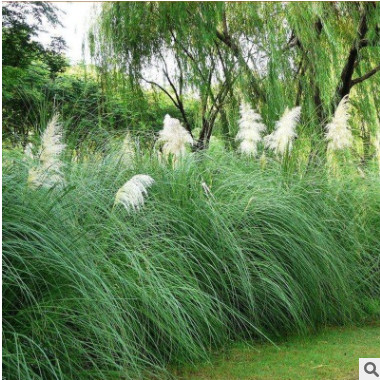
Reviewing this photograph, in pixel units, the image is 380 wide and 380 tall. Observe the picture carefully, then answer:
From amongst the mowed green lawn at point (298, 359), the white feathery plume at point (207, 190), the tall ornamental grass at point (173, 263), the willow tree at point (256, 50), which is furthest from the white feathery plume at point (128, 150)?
the willow tree at point (256, 50)

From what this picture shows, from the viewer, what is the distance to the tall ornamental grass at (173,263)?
9.78 feet

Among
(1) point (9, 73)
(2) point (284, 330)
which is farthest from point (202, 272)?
(1) point (9, 73)

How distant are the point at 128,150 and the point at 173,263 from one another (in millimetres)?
1368

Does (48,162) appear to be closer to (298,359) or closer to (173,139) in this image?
(173,139)

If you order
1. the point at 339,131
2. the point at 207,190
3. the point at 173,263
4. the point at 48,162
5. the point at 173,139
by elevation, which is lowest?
the point at 173,263

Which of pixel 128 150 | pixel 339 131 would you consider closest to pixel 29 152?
pixel 128 150

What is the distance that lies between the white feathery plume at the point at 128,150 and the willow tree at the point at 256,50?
15.9ft

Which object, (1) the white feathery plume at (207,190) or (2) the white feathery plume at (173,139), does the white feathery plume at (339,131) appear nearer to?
(2) the white feathery plume at (173,139)

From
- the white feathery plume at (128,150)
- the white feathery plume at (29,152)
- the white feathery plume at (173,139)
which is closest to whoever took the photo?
the white feathery plume at (29,152)

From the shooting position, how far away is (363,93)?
34.6ft

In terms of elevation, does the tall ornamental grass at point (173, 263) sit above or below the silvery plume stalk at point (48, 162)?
below

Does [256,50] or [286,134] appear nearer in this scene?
[286,134]

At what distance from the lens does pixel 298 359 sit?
3.97 meters

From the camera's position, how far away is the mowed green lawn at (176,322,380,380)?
3.68m
